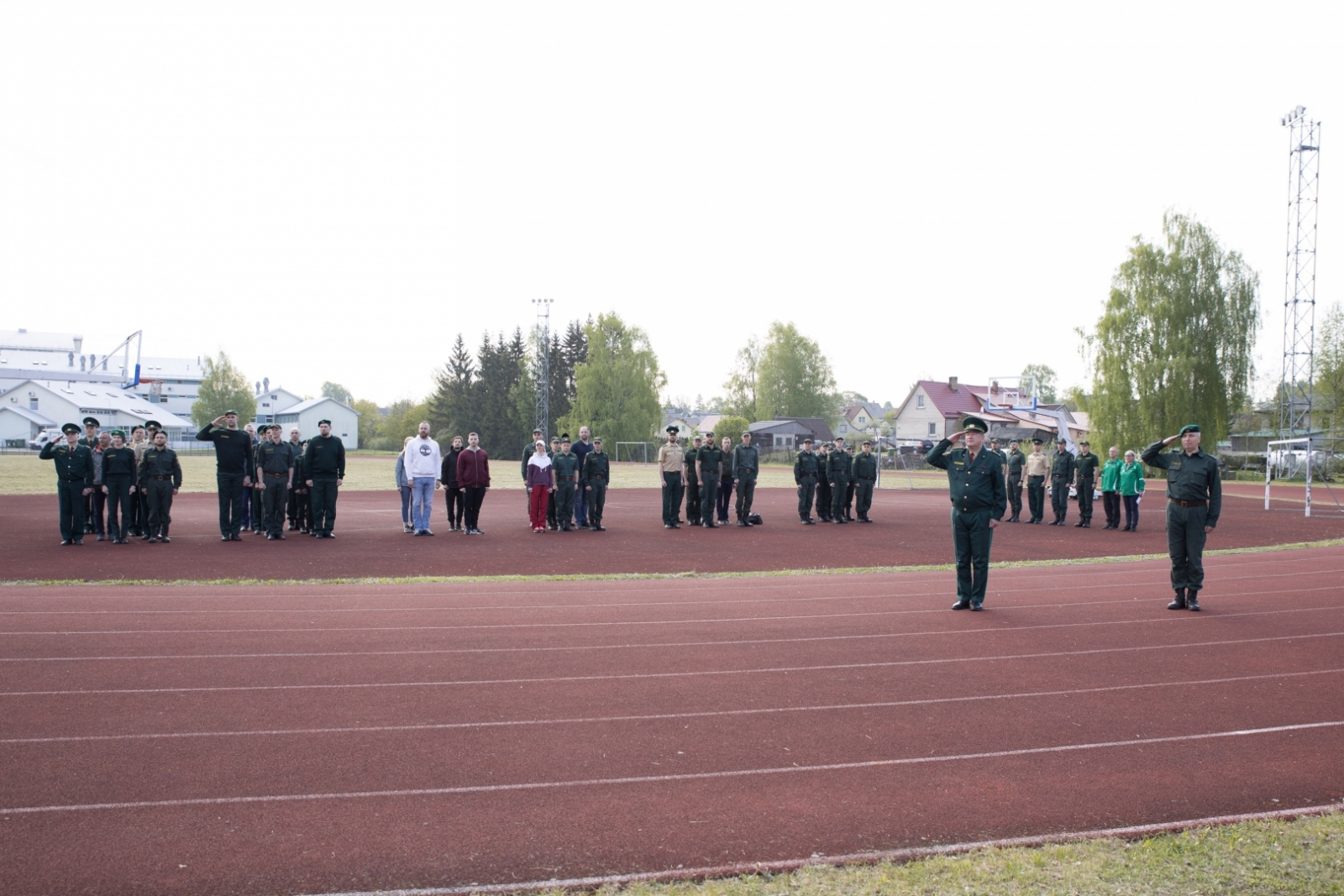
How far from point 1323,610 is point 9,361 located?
133151 mm

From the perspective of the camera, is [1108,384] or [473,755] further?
[1108,384]

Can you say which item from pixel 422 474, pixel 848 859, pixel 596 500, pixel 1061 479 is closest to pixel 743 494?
pixel 596 500

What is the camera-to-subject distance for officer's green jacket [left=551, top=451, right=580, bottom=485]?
1767 cm

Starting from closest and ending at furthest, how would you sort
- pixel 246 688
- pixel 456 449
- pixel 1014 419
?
pixel 246 688 → pixel 456 449 → pixel 1014 419

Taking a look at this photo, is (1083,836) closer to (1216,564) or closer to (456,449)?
(1216,564)

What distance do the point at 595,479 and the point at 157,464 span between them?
24.3 ft

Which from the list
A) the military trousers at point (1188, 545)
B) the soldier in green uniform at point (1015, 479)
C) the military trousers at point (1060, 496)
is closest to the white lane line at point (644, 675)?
the military trousers at point (1188, 545)

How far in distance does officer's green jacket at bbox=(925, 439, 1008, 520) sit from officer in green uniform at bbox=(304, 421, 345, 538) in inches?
398

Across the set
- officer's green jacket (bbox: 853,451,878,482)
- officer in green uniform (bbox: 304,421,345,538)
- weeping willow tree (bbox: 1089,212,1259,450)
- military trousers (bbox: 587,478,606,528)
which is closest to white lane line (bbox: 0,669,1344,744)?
officer in green uniform (bbox: 304,421,345,538)

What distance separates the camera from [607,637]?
812cm

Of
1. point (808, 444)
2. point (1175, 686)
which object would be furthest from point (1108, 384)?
point (1175, 686)

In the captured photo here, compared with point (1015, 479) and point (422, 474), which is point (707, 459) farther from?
point (1015, 479)

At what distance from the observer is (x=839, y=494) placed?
68.0ft

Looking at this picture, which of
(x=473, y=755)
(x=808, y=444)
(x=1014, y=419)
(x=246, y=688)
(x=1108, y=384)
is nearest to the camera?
(x=473, y=755)
